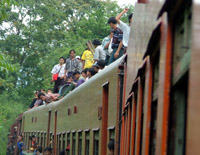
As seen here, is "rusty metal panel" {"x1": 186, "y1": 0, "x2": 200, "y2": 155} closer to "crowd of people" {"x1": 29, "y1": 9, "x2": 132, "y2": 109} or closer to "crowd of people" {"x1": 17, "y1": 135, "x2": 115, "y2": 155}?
"crowd of people" {"x1": 17, "y1": 135, "x2": 115, "y2": 155}

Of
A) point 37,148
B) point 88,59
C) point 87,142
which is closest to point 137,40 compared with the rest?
point 87,142

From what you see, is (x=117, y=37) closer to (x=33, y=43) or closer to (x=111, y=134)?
(x=111, y=134)

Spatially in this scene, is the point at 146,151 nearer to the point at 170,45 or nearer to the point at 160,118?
the point at 160,118

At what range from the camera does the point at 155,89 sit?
2557 mm

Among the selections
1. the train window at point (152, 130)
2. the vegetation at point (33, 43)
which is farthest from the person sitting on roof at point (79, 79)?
the vegetation at point (33, 43)

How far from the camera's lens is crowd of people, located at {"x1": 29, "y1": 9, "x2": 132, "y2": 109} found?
815 centimetres

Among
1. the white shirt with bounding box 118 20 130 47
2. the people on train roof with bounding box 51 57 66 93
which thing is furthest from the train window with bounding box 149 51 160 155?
the people on train roof with bounding box 51 57 66 93

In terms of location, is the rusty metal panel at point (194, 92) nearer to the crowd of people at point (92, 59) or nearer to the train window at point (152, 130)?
the train window at point (152, 130)

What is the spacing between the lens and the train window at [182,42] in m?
1.72

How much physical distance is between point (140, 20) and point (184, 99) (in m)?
2.04

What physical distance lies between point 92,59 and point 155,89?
35.7 ft

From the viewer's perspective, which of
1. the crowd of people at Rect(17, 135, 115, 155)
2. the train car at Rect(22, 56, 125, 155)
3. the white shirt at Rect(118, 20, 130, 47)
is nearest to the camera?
the crowd of people at Rect(17, 135, 115, 155)

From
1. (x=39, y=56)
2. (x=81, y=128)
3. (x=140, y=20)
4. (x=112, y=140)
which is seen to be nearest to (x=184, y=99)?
(x=140, y=20)

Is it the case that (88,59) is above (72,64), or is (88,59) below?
below
